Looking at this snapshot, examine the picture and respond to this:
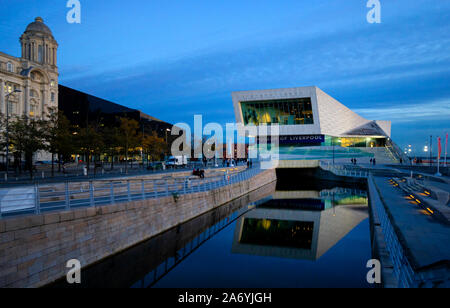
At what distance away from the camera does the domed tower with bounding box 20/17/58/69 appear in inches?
3051

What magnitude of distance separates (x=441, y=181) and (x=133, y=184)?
2882cm

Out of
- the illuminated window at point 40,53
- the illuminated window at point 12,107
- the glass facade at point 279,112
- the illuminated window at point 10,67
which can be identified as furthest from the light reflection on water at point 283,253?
the illuminated window at point 40,53

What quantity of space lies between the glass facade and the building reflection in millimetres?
34042

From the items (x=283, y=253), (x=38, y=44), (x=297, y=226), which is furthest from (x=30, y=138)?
(x=38, y=44)

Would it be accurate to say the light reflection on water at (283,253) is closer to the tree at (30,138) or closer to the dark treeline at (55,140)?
the dark treeline at (55,140)

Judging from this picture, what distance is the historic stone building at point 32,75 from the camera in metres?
62.5

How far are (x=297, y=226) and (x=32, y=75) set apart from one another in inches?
2940

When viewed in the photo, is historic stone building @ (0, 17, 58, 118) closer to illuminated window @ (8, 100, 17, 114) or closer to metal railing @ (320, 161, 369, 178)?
illuminated window @ (8, 100, 17, 114)

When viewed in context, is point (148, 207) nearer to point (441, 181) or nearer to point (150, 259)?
point (150, 259)

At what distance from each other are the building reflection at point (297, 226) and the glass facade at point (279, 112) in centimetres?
3404

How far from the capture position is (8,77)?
62031mm

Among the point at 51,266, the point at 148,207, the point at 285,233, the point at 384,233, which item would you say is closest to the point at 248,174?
the point at 285,233

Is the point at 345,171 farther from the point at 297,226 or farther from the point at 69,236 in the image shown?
the point at 69,236
